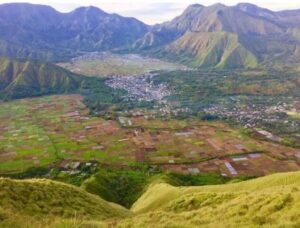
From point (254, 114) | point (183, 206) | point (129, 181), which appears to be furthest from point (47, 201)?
point (254, 114)

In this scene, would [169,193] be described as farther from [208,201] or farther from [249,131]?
[249,131]

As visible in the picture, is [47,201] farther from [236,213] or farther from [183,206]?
[236,213]

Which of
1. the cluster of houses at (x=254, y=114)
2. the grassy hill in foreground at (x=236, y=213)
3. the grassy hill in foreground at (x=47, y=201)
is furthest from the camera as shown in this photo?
the cluster of houses at (x=254, y=114)

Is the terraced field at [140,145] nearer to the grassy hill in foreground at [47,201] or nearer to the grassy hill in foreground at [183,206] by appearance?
the grassy hill in foreground at [183,206]

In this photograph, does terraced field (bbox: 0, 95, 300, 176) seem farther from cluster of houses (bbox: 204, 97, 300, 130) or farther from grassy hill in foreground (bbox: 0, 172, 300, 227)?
grassy hill in foreground (bbox: 0, 172, 300, 227)

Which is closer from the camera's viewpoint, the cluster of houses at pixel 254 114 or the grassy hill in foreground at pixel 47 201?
the grassy hill in foreground at pixel 47 201

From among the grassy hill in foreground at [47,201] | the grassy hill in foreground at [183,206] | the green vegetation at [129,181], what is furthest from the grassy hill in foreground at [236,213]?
the green vegetation at [129,181]

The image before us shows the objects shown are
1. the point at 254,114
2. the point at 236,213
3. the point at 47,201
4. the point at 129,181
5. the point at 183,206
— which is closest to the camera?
the point at 236,213
